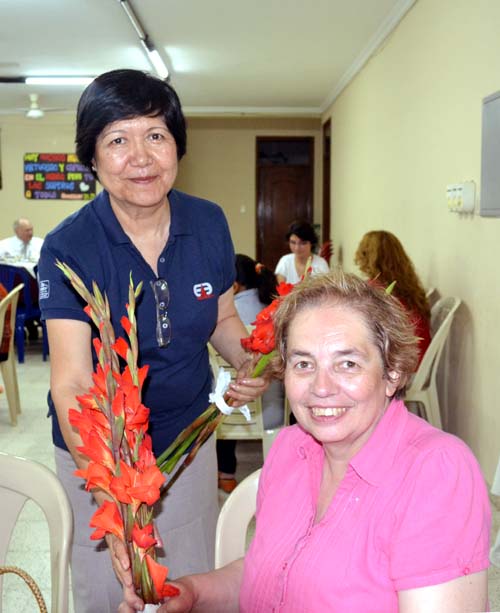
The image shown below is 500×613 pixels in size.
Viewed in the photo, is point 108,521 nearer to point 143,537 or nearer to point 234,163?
point 143,537

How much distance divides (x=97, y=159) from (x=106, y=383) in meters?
0.83

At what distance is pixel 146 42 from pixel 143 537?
22.5 ft

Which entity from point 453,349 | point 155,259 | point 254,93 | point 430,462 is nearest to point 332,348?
point 430,462

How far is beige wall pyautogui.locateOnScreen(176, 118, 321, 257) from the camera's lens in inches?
496

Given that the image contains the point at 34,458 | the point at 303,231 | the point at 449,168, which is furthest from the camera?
the point at 303,231

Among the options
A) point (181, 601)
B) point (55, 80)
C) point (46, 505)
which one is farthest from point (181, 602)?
point (55, 80)

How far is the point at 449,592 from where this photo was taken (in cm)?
109

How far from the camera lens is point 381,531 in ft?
3.86

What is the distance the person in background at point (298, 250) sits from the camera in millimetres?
7125

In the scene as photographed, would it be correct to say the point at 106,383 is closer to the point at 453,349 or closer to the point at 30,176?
the point at 453,349

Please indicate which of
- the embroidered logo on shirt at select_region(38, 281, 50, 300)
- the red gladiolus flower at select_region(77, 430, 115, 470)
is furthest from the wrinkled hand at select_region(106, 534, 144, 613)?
the embroidered logo on shirt at select_region(38, 281, 50, 300)

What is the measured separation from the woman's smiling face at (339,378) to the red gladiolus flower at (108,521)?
1.45 feet

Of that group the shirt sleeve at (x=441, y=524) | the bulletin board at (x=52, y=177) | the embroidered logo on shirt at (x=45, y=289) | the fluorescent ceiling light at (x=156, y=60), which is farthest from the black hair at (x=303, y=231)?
the shirt sleeve at (x=441, y=524)

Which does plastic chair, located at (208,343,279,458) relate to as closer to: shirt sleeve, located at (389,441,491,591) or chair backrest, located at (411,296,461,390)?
chair backrest, located at (411,296,461,390)
